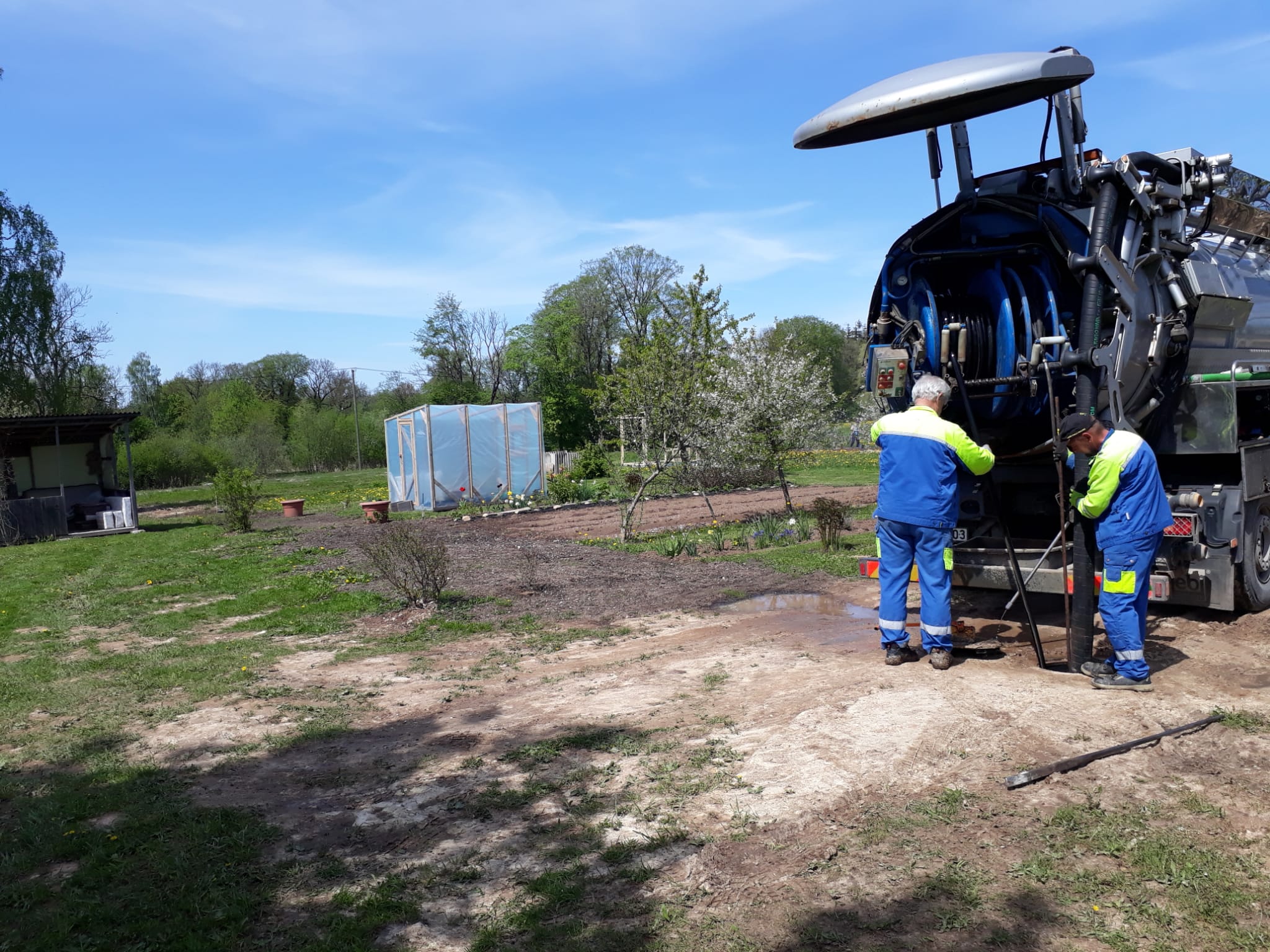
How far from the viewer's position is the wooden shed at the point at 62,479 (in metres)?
20.0

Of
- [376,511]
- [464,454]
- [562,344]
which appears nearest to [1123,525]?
[376,511]

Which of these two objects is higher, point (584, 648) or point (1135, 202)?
point (1135, 202)

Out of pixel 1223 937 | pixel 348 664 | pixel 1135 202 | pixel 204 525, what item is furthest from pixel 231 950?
pixel 204 525

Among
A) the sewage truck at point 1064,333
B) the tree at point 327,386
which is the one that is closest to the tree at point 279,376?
the tree at point 327,386

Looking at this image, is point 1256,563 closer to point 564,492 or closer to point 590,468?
point 564,492

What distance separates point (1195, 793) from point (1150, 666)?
2.16 metres

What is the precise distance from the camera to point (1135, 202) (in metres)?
6.32

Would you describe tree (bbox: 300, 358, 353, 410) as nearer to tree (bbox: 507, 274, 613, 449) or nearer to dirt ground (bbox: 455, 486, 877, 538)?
tree (bbox: 507, 274, 613, 449)

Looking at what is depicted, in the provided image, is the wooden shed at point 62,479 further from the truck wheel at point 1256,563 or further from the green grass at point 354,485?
the truck wheel at point 1256,563

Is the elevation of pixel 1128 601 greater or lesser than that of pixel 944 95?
lesser

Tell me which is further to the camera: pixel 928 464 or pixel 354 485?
pixel 354 485

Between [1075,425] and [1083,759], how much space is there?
2.14m

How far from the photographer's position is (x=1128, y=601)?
5.48m

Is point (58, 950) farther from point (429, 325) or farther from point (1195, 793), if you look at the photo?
point (429, 325)
